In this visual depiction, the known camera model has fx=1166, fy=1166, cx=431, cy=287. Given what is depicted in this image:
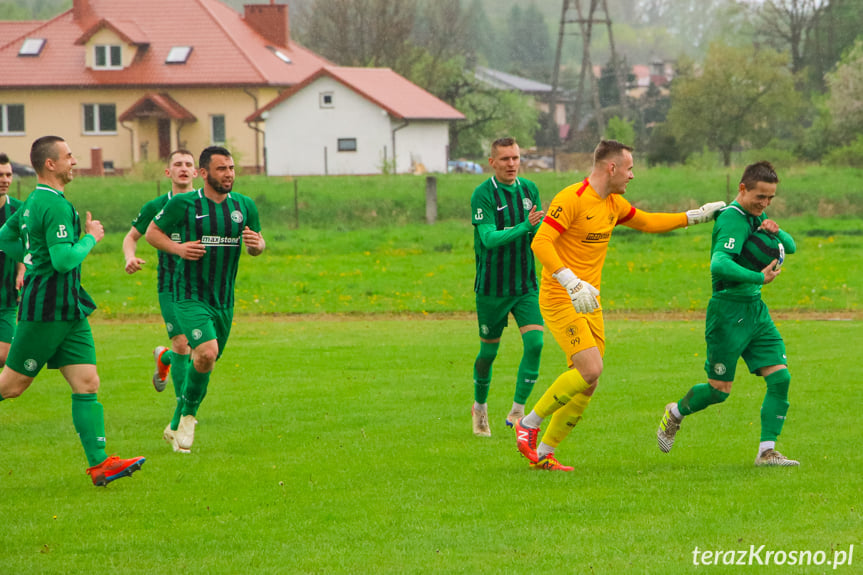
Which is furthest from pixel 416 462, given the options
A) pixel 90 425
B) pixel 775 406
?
pixel 775 406

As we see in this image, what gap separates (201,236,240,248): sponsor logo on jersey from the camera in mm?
9680

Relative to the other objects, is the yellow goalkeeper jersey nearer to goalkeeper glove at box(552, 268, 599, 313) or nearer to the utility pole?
goalkeeper glove at box(552, 268, 599, 313)

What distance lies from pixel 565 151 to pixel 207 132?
2225cm

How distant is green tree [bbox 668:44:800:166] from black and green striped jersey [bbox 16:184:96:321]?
53.6m

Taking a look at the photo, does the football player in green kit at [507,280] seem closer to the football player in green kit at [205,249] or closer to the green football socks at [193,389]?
the football player in green kit at [205,249]

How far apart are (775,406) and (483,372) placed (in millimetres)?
2802

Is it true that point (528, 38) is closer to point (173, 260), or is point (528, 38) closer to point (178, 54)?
point (178, 54)

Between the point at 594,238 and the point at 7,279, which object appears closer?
the point at 594,238

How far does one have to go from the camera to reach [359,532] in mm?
6957

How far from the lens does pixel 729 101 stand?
194 ft

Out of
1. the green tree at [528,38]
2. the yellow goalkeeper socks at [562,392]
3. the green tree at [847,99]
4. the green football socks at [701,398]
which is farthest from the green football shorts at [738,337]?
the green tree at [528,38]

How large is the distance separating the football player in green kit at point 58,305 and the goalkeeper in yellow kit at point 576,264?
3008 mm

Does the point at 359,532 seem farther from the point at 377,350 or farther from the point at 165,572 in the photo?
the point at 377,350

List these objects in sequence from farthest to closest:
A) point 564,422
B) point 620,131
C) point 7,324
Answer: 1. point 620,131
2. point 7,324
3. point 564,422
